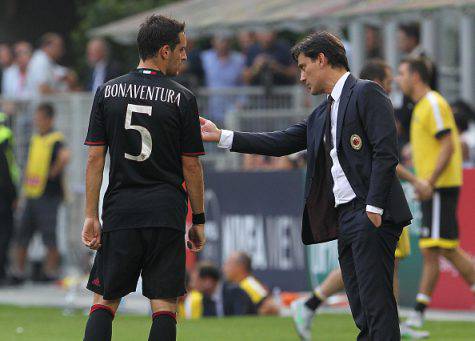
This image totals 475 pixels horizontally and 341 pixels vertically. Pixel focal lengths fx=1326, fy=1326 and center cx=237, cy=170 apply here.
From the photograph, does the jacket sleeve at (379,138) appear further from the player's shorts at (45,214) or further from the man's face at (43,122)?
the player's shorts at (45,214)

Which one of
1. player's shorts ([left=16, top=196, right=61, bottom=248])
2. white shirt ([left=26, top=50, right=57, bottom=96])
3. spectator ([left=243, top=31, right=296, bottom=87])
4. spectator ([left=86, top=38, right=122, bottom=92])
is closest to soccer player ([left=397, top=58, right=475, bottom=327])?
spectator ([left=243, top=31, right=296, bottom=87])

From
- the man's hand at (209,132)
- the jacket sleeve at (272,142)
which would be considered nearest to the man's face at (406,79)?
the jacket sleeve at (272,142)

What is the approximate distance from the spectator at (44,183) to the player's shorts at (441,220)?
7183mm

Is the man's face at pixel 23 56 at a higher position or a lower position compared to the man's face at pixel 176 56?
higher

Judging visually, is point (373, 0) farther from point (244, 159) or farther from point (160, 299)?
point (160, 299)

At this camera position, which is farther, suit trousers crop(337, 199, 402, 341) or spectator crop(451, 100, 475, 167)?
spectator crop(451, 100, 475, 167)

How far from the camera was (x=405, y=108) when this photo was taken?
1244 centimetres

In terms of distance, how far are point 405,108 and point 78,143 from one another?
689cm

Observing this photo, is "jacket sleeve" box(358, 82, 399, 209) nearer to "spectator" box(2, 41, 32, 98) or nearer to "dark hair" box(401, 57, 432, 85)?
"dark hair" box(401, 57, 432, 85)

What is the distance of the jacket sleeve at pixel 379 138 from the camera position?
720cm

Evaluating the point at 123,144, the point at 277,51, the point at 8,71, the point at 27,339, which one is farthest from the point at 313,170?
the point at 8,71

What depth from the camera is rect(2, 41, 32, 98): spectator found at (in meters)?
19.8

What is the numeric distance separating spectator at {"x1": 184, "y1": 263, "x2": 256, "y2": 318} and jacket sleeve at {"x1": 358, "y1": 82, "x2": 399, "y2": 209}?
246 inches

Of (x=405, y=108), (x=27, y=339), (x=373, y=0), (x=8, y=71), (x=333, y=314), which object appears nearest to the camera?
(x=27, y=339)
